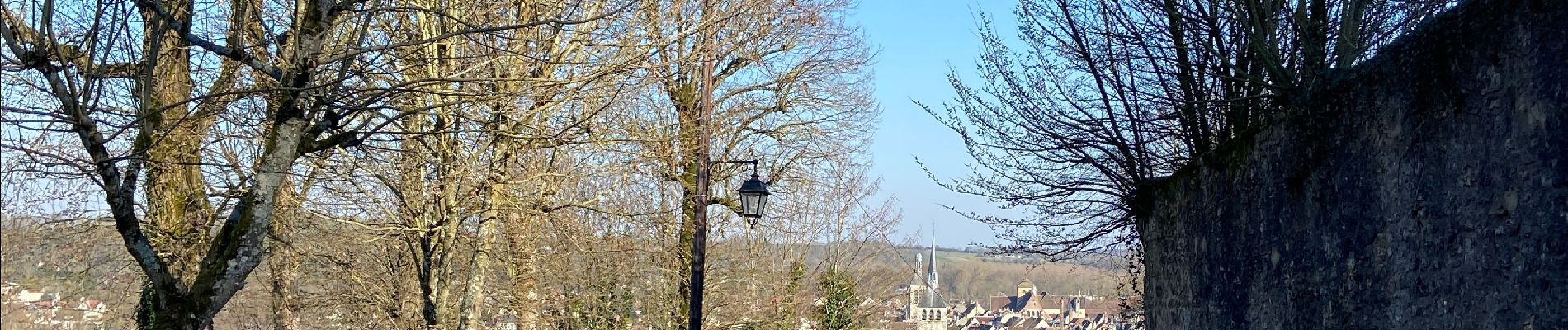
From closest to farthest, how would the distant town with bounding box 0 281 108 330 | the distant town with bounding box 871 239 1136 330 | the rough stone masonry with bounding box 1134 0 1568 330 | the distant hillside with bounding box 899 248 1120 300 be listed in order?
the rough stone masonry with bounding box 1134 0 1568 330
the distant town with bounding box 0 281 108 330
the distant hillside with bounding box 899 248 1120 300
the distant town with bounding box 871 239 1136 330

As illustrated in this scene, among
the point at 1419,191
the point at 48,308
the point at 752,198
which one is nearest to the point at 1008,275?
the point at 752,198

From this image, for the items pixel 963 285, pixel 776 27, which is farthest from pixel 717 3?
pixel 963 285

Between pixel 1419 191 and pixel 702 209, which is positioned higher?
pixel 702 209

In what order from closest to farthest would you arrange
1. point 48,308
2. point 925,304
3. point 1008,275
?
point 48,308
point 1008,275
point 925,304

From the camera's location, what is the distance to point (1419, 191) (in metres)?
4.76

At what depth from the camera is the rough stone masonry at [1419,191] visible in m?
3.95

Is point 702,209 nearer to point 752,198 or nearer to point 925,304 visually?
point 752,198

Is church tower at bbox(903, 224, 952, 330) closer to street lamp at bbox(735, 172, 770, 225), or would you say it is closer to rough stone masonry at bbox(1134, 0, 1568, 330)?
street lamp at bbox(735, 172, 770, 225)

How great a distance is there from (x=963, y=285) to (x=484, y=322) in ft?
112

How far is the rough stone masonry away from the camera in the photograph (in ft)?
13.0

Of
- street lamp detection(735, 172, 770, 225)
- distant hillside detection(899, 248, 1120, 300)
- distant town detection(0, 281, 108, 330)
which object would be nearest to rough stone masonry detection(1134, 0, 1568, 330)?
street lamp detection(735, 172, 770, 225)

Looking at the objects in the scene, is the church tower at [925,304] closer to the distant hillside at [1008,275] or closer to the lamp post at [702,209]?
the distant hillside at [1008,275]

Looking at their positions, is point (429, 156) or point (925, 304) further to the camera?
point (925, 304)

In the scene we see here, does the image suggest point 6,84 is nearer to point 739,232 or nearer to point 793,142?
point 793,142
